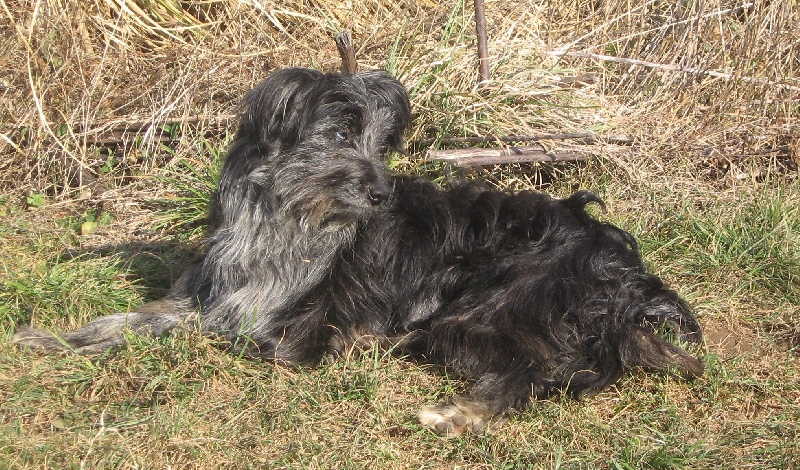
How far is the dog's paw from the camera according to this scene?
3.78 metres

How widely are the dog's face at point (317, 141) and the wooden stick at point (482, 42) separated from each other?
7.16 ft

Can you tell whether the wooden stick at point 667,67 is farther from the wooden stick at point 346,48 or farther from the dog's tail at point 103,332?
the dog's tail at point 103,332

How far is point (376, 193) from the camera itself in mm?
4078

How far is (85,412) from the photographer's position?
3842 millimetres

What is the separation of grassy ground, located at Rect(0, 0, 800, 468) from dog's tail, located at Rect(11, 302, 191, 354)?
0.39 feet

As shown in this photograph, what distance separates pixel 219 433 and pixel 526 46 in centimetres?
421

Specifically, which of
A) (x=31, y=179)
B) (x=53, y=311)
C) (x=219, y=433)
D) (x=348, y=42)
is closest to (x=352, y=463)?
(x=219, y=433)

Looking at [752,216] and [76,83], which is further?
[76,83]

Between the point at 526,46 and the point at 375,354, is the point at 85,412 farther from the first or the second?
the point at 526,46

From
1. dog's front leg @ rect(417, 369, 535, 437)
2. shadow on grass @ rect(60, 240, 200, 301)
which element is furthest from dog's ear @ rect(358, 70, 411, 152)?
shadow on grass @ rect(60, 240, 200, 301)

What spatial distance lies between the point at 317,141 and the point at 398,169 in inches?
75.8

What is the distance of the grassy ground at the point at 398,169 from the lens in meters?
3.73

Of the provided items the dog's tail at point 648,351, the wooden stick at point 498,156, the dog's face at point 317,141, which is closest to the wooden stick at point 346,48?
the wooden stick at point 498,156

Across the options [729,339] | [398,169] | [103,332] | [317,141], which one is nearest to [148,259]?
[103,332]
